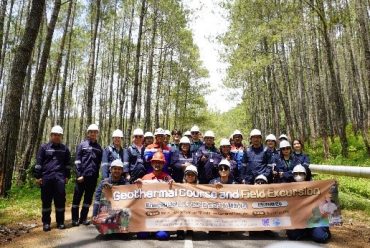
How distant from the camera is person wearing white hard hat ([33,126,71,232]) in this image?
27.7 ft

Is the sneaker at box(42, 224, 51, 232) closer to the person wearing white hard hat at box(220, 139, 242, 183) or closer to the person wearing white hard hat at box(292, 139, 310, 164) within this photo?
the person wearing white hard hat at box(220, 139, 242, 183)

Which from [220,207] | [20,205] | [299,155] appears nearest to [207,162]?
[220,207]

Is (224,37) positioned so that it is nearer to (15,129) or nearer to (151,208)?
(15,129)

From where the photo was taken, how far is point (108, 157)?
29.5ft

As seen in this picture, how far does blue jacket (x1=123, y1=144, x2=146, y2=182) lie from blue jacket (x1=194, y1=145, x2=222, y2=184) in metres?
1.40

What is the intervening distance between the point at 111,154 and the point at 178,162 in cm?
154

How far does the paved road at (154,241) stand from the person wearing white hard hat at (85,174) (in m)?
0.72

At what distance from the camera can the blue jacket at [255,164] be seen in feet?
30.1

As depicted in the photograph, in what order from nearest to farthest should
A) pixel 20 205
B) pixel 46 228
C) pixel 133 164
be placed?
pixel 46 228, pixel 133 164, pixel 20 205

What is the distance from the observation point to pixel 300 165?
28.6ft

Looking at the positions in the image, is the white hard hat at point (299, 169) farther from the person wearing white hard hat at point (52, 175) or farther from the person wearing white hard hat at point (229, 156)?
the person wearing white hard hat at point (52, 175)

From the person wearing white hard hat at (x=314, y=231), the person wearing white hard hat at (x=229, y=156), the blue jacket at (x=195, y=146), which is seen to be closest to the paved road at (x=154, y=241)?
the person wearing white hard hat at (x=314, y=231)

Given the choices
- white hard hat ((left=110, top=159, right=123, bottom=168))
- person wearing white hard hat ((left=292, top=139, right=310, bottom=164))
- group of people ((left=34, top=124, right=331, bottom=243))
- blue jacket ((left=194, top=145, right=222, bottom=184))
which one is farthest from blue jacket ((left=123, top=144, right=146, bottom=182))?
person wearing white hard hat ((left=292, top=139, right=310, bottom=164))

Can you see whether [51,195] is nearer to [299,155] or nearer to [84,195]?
[84,195]
